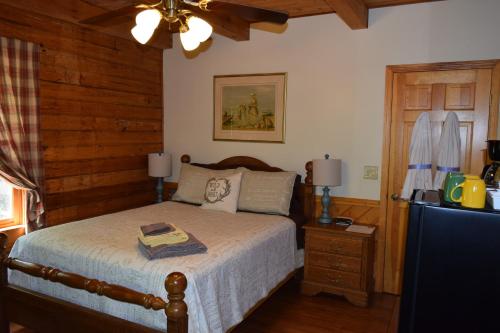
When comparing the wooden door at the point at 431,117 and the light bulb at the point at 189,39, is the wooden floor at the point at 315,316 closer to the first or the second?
the wooden door at the point at 431,117

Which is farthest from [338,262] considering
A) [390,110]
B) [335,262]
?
[390,110]

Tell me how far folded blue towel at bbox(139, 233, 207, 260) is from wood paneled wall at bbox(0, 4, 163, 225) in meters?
1.55

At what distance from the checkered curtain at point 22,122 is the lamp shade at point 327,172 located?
2.30 metres

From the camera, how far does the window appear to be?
121 inches

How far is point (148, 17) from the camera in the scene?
80.0 inches

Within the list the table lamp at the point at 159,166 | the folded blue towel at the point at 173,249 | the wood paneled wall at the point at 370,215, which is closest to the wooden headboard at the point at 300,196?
the wood paneled wall at the point at 370,215

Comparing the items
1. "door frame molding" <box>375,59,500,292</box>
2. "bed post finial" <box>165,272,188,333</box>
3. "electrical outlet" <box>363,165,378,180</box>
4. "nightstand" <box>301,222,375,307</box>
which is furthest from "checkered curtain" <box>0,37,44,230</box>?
"door frame molding" <box>375,59,500,292</box>

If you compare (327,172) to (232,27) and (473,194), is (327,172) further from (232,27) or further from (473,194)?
(473,194)

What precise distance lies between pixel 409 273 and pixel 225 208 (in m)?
2.37

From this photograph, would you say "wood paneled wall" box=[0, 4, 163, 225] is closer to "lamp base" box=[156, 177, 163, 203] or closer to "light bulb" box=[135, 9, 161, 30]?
"lamp base" box=[156, 177, 163, 203]

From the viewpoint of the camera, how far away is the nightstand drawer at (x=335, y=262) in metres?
3.22

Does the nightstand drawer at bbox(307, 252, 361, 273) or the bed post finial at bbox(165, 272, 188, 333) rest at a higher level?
the bed post finial at bbox(165, 272, 188, 333)

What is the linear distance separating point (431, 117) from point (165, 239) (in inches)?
94.8

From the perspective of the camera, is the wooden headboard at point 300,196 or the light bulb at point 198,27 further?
the wooden headboard at point 300,196
